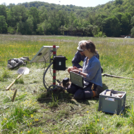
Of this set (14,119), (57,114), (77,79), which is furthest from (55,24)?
(14,119)

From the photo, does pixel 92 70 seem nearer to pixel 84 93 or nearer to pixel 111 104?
pixel 84 93

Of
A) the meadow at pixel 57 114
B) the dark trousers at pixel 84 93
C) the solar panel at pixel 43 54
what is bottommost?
the meadow at pixel 57 114

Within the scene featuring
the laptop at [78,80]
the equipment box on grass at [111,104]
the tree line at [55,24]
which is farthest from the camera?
the tree line at [55,24]

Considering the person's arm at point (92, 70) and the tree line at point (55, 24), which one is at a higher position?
the tree line at point (55, 24)

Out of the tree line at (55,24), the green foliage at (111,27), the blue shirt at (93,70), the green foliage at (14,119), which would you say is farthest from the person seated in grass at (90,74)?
the green foliage at (111,27)

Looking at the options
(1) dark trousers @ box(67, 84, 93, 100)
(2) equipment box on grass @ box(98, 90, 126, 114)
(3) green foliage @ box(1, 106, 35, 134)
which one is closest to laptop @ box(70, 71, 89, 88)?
(1) dark trousers @ box(67, 84, 93, 100)

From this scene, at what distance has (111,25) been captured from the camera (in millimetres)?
79438

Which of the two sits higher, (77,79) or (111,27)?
(111,27)

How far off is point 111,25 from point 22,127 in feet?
274

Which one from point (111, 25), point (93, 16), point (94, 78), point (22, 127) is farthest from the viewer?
point (93, 16)

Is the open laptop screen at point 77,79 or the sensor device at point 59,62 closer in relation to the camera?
the open laptop screen at point 77,79

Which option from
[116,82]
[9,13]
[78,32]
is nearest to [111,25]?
[78,32]

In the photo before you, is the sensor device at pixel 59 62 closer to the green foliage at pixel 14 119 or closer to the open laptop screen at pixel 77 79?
the open laptop screen at pixel 77 79

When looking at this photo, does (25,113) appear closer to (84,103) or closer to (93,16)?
(84,103)
